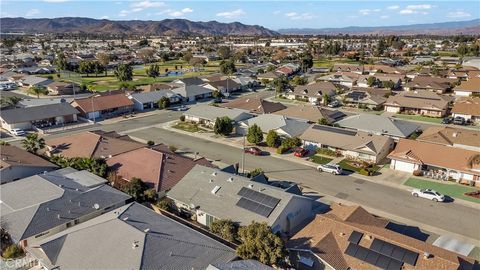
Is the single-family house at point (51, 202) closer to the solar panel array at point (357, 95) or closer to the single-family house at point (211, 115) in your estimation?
the single-family house at point (211, 115)

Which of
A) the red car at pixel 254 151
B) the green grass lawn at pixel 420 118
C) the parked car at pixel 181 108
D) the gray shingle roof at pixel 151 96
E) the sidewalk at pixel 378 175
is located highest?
the gray shingle roof at pixel 151 96

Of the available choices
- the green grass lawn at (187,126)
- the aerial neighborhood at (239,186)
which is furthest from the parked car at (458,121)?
the green grass lawn at (187,126)

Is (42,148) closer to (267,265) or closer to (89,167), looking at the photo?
(89,167)

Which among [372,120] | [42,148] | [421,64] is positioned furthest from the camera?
[421,64]

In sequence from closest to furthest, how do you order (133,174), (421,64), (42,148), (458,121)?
(133,174) → (42,148) → (458,121) → (421,64)

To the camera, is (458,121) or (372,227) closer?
(372,227)

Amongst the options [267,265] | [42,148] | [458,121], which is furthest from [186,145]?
[458,121]
